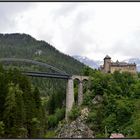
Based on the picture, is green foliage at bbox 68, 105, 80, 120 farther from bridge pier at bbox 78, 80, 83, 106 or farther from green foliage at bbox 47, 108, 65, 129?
green foliage at bbox 47, 108, 65, 129

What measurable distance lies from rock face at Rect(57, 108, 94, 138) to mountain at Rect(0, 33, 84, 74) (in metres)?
48.6

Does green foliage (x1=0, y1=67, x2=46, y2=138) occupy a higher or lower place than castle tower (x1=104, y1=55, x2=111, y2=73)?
lower

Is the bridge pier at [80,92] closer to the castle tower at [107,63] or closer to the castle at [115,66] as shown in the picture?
the castle at [115,66]

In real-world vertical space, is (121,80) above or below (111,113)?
above

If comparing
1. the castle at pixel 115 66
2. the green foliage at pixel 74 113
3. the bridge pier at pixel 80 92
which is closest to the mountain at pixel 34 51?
the castle at pixel 115 66

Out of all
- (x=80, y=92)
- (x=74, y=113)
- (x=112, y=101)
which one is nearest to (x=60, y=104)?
(x=80, y=92)

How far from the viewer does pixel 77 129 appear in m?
48.5

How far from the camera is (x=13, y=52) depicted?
11119 centimetres

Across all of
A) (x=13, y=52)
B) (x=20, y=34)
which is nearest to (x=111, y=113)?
(x=13, y=52)

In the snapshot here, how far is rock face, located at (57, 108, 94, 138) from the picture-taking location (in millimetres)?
47188

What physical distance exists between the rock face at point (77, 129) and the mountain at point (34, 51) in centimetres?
4860

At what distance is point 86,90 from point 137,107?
9.35m

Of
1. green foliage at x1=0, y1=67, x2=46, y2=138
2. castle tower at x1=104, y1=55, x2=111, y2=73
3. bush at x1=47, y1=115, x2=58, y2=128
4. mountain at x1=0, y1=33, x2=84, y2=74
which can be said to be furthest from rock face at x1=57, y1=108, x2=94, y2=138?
mountain at x1=0, y1=33, x2=84, y2=74

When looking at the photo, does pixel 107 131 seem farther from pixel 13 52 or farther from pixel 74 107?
pixel 13 52
